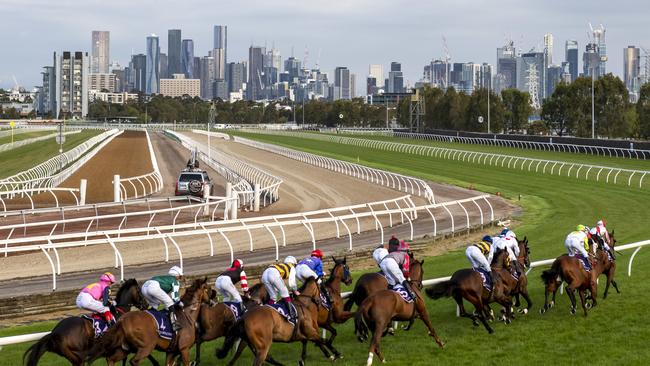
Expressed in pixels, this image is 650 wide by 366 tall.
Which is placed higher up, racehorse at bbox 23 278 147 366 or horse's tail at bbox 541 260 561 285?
horse's tail at bbox 541 260 561 285

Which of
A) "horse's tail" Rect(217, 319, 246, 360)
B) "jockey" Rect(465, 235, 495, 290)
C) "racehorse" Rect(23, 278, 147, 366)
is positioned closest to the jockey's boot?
"jockey" Rect(465, 235, 495, 290)

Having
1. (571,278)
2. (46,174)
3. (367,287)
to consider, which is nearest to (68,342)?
(367,287)

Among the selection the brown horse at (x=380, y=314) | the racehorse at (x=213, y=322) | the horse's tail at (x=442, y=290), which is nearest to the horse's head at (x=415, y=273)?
the horse's tail at (x=442, y=290)

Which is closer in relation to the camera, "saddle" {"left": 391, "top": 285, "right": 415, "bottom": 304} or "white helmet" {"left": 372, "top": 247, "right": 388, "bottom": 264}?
"saddle" {"left": 391, "top": 285, "right": 415, "bottom": 304}

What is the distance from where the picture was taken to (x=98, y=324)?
360 inches

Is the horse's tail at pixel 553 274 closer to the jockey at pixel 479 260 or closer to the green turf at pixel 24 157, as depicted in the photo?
the jockey at pixel 479 260

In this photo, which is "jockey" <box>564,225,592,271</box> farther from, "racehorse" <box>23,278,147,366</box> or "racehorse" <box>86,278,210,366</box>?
"racehorse" <box>23,278,147,366</box>

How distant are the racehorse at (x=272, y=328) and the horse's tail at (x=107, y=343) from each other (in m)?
1.23

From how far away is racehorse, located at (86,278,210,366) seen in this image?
8891 mm

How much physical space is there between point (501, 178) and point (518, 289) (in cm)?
2657

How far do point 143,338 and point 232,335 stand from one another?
3.33 feet

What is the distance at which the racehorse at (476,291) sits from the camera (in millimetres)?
11344

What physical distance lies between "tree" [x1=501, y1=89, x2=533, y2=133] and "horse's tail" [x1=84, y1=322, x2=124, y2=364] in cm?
8663

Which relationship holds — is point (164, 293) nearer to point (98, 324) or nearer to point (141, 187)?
point (98, 324)
